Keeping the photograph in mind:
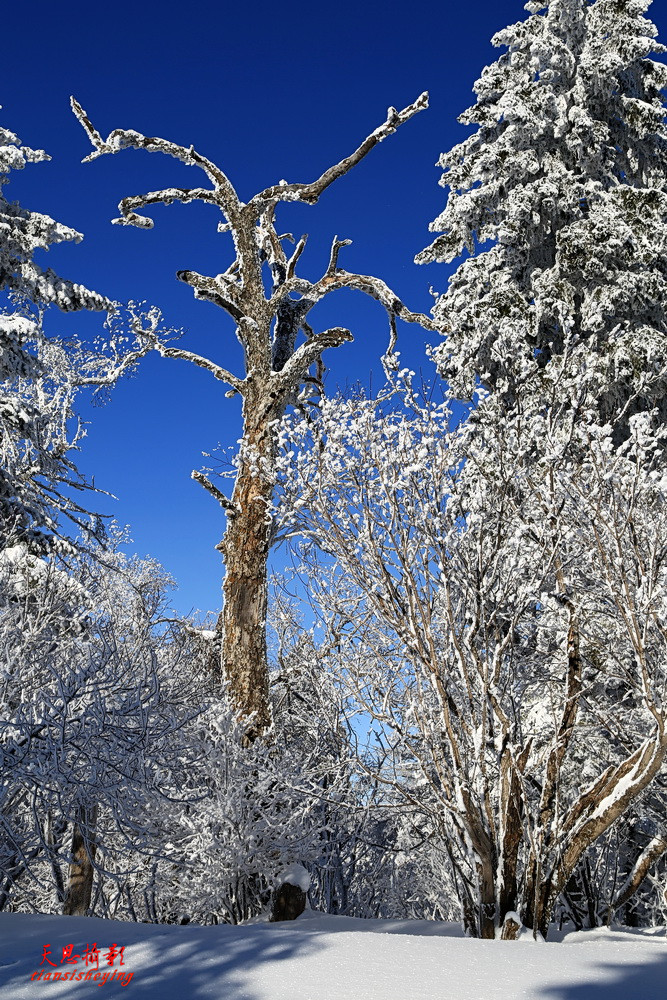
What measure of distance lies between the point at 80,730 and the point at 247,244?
7454 mm

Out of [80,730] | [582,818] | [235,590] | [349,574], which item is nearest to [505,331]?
[235,590]

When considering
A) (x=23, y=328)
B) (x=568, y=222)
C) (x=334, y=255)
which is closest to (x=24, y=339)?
(x=23, y=328)

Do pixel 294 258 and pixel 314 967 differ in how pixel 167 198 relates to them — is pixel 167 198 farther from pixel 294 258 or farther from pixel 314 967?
pixel 314 967

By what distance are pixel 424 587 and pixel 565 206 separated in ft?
27.4

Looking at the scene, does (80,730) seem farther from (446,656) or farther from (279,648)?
(279,648)

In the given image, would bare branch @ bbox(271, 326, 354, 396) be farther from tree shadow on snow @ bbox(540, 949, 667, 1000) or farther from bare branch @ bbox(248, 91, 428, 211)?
tree shadow on snow @ bbox(540, 949, 667, 1000)

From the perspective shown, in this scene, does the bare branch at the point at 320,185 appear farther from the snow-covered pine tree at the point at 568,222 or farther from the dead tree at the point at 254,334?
the snow-covered pine tree at the point at 568,222

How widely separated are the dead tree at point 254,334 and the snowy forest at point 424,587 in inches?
1.7

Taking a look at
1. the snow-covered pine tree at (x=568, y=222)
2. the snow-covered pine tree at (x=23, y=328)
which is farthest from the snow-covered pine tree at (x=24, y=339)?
the snow-covered pine tree at (x=568, y=222)

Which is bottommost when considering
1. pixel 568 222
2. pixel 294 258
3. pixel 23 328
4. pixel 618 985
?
pixel 618 985

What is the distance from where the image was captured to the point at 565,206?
1184 cm

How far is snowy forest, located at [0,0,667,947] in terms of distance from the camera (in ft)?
18.5

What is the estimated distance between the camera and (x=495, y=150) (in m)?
12.7

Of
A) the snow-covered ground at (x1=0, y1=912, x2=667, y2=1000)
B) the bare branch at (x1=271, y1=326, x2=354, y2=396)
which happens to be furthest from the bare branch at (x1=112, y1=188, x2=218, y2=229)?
the snow-covered ground at (x1=0, y1=912, x2=667, y2=1000)
